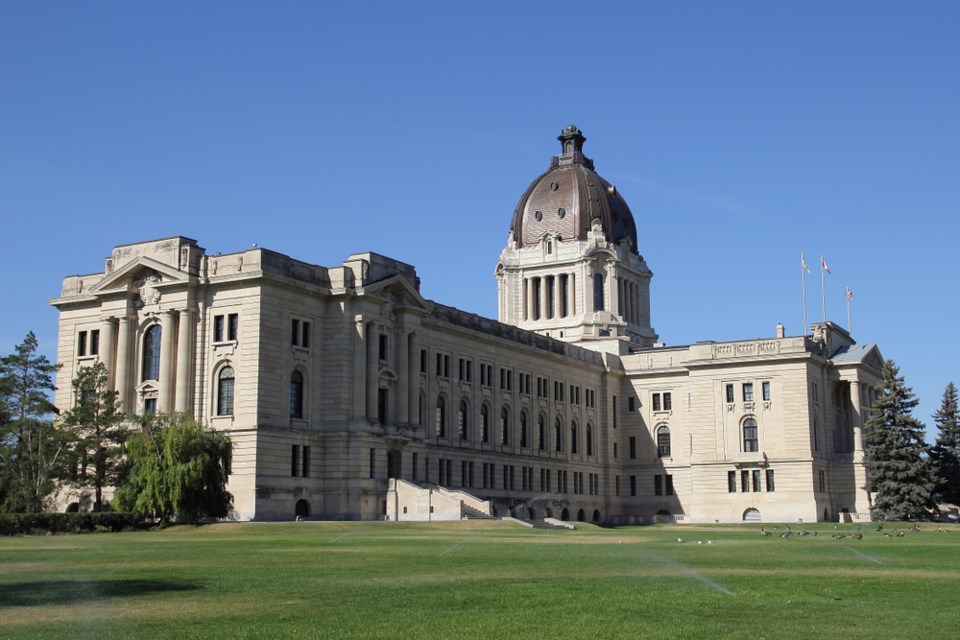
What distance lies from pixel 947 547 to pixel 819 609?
26.3 metres

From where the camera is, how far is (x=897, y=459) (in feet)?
300

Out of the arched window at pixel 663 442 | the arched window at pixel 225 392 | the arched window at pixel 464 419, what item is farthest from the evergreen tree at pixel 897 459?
the arched window at pixel 225 392

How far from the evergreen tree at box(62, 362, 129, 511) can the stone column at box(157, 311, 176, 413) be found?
3484mm

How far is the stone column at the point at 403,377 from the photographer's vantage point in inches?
3324

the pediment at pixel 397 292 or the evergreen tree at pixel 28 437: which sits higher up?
the pediment at pixel 397 292

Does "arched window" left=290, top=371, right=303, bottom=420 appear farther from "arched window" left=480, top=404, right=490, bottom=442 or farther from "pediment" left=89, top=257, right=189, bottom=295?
"arched window" left=480, top=404, right=490, bottom=442

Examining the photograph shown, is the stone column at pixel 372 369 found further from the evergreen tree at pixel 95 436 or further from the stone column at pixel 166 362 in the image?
the evergreen tree at pixel 95 436

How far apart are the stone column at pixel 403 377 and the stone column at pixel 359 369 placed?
4.63 metres

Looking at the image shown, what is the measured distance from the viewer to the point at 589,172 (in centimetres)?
13588

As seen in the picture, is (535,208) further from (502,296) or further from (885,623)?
(885,623)

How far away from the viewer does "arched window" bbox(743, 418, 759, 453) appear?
4176 inches

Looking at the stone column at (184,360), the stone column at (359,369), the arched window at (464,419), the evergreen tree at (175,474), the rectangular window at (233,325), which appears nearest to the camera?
the evergreen tree at (175,474)

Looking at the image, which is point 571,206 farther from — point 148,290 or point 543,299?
point 148,290

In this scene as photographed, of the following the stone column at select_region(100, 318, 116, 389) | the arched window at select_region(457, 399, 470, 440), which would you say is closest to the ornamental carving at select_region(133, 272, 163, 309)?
the stone column at select_region(100, 318, 116, 389)
